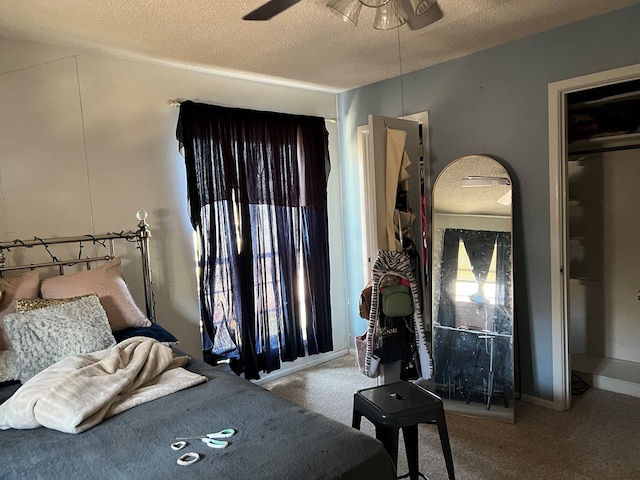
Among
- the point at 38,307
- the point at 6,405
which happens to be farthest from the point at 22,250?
the point at 6,405

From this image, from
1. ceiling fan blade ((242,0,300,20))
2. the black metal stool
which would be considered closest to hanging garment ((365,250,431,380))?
the black metal stool

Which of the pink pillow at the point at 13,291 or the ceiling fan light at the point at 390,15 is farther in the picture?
the pink pillow at the point at 13,291

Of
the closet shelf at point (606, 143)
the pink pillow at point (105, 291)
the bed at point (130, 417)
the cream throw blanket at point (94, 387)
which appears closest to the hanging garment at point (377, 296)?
the bed at point (130, 417)

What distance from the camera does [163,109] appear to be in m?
3.22

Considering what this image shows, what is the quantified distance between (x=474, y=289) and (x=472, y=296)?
50mm

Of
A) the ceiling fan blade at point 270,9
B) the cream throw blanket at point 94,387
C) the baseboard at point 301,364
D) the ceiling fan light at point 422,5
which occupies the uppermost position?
the ceiling fan light at point 422,5

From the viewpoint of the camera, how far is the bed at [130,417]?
4.57ft

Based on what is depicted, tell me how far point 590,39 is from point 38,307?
11.0 feet

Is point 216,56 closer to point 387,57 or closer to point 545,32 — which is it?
point 387,57

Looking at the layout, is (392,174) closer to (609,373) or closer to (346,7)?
(346,7)

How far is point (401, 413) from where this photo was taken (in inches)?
72.6

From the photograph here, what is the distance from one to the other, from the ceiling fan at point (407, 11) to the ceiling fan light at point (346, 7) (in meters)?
0.04

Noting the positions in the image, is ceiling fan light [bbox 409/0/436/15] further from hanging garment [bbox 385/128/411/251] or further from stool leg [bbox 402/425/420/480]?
stool leg [bbox 402/425/420/480]

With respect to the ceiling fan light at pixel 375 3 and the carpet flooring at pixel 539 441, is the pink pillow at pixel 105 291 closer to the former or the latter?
the carpet flooring at pixel 539 441
